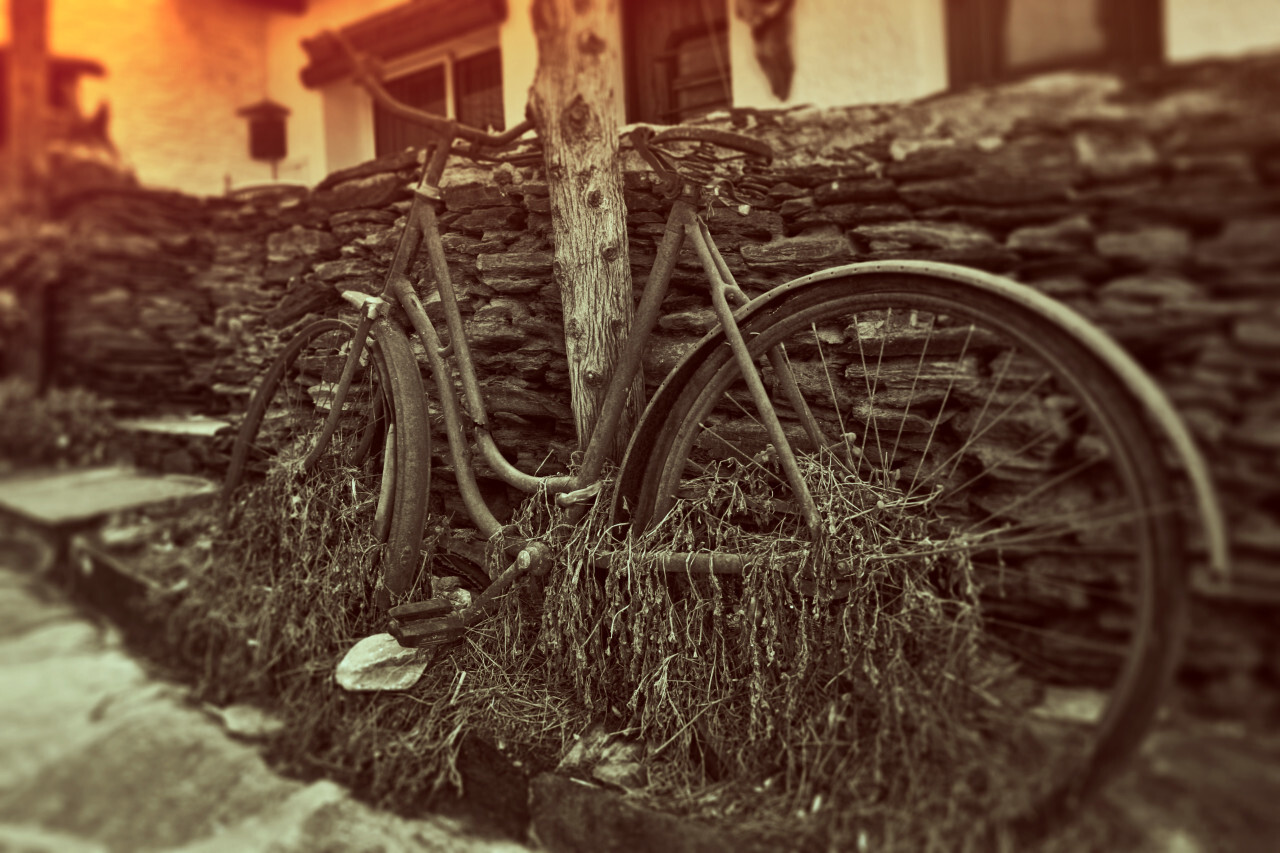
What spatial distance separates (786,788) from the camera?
189 cm

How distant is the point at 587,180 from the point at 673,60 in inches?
17.7

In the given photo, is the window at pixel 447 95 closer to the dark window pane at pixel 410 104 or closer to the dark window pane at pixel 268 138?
the dark window pane at pixel 410 104

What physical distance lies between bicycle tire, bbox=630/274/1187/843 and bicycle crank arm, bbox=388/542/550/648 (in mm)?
312

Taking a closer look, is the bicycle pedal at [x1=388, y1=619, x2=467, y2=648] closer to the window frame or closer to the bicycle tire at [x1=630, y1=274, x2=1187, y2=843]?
the bicycle tire at [x1=630, y1=274, x2=1187, y2=843]

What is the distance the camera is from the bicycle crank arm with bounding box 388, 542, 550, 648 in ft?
7.45

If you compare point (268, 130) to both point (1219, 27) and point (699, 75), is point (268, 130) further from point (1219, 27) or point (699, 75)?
point (1219, 27)

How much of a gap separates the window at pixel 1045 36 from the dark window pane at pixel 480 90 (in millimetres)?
1369

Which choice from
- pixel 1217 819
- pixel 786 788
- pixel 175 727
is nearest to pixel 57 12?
pixel 175 727

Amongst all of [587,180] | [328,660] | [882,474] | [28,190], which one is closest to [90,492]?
[328,660]

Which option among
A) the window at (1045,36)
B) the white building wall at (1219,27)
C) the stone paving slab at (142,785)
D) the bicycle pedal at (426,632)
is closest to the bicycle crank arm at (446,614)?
the bicycle pedal at (426,632)

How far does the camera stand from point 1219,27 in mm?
1422

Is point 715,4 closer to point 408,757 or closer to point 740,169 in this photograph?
point 740,169

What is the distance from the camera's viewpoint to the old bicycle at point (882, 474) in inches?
60.5

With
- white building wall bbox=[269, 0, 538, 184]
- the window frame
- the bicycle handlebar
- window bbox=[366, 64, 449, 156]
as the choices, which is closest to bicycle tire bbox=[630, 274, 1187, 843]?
the bicycle handlebar
